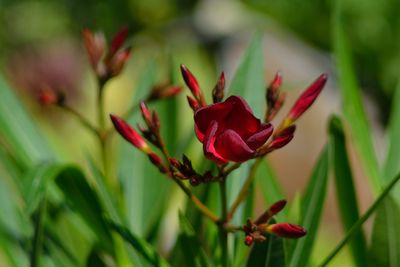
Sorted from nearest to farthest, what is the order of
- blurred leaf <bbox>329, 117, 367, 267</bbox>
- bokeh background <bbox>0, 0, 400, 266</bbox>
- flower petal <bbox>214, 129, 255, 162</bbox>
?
flower petal <bbox>214, 129, 255, 162</bbox> → blurred leaf <bbox>329, 117, 367, 267</bbox> → bokeh background <bbox>0, 0, 400, 266</bbox>

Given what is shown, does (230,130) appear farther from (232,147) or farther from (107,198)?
(107,198)

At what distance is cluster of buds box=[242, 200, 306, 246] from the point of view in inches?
22.3

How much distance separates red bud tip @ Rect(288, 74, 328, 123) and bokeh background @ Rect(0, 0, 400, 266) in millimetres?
1921

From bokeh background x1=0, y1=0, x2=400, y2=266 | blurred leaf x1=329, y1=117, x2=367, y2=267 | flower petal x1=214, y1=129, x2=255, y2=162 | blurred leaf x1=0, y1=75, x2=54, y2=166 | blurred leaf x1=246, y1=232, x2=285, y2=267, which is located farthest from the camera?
bokeh background x1=0, y1=0, x2=400, y2=266

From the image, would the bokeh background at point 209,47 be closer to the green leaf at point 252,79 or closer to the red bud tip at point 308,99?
the green leaf at point 252,79

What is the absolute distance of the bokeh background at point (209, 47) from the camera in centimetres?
290

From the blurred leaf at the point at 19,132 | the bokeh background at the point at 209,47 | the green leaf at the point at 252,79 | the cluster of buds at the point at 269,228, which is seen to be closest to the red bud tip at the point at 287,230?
the cluster of buds at the point at 269,228

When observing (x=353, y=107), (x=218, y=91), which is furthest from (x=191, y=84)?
(x=353, y=107)

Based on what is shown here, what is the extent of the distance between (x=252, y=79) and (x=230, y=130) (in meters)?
0.29

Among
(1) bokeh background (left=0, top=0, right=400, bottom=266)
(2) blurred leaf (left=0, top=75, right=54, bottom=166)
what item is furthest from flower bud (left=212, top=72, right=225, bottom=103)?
(1) bokeh background (left=0, top=0, right=400, bottom=266)

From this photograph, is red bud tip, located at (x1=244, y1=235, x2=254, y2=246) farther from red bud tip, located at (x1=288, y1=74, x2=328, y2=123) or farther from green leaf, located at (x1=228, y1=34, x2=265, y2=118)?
green leaf, located at (x1=228, y1=34, x2=265, y2=118)

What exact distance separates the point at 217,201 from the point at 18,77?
2886 millimetres

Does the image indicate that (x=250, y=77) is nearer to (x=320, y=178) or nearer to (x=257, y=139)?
(x=320, y=178)

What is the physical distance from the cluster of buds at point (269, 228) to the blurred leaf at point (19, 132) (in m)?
0.37
